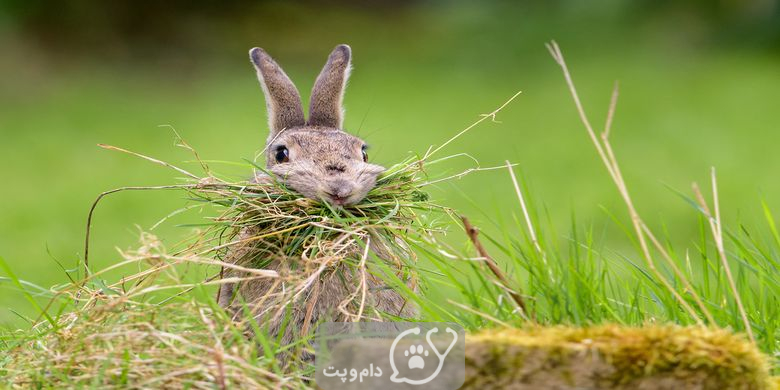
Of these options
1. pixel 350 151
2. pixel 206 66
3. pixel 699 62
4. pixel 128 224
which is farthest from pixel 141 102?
pixel 350 151

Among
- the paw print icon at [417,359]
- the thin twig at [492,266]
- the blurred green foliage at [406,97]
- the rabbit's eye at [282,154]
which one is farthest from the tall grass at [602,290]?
the blurred green foliage at [406,97]

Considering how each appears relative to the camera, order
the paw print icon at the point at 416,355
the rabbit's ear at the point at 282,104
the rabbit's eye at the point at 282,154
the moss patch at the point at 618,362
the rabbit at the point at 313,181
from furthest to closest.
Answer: the rabbit's ear at the point at 282,104 → the rabbit's eye at the point at 282,154 → the rabbit at the point at 313,181 → the paw print icon at the point at 416,355 → the moss patch at the point at 618,362

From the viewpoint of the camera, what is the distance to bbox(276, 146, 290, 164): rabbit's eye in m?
4.22

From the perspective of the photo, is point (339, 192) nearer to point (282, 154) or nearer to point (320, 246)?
point (320, 246)

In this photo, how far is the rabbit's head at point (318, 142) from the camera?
141 inches

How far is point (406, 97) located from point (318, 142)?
9196 mm

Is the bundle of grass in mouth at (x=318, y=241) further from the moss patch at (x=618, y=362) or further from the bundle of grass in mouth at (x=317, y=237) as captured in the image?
the moss patch at (x=618, y=362)

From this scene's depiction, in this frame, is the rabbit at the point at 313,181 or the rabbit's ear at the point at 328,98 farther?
the rabbit's ear at the point at 328,98

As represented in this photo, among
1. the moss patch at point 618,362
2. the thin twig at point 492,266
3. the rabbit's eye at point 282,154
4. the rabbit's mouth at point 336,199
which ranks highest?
the rabbit's eye at point 282,154

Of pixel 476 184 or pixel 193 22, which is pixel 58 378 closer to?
pixel 476 184

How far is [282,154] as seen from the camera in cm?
426

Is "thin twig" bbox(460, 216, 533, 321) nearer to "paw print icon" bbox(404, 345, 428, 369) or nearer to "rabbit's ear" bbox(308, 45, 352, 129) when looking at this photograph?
"paw print icon" bbox(404, 345, 428, 369)

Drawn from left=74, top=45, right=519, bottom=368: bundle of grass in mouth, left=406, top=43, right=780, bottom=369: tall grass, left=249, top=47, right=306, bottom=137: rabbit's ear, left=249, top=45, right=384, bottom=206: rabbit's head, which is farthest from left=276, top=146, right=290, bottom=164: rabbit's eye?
left=406, top=43, right=780, bottom=369: tall grass

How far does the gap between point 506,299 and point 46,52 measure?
42.6 ft
